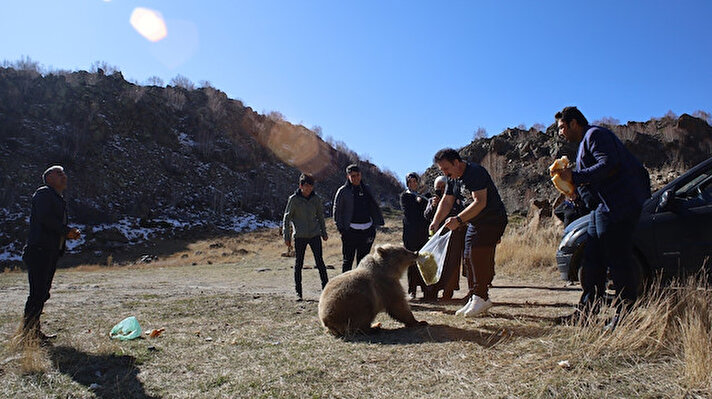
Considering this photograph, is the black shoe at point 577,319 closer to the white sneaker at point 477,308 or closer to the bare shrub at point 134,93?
the white sneaker at point 477,308

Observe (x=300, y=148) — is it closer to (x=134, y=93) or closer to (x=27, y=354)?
(x=134, y=93)

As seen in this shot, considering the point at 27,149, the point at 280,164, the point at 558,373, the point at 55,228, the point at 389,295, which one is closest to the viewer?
the point at 558,373

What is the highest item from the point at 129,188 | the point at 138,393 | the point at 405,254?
Answer: the point at 129,188

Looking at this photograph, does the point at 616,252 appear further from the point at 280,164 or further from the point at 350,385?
the point at 280,164

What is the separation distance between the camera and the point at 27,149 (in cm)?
3388

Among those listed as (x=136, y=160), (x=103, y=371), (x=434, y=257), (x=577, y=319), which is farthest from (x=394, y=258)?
(x=136, y=160)

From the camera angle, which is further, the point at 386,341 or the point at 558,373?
the point at 386,341

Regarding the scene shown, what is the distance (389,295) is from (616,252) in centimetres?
226

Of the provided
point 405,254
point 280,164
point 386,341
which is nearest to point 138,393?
point 386,341

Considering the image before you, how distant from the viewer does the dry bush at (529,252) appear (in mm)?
10344

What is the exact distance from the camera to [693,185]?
5750 mm

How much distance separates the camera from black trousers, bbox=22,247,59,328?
4.98 meters

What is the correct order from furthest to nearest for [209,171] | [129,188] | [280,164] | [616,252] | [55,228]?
[280,164] → [209,171] → [129,188] → [55,228] → [616,252]

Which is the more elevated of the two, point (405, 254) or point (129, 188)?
point (129, 188)
